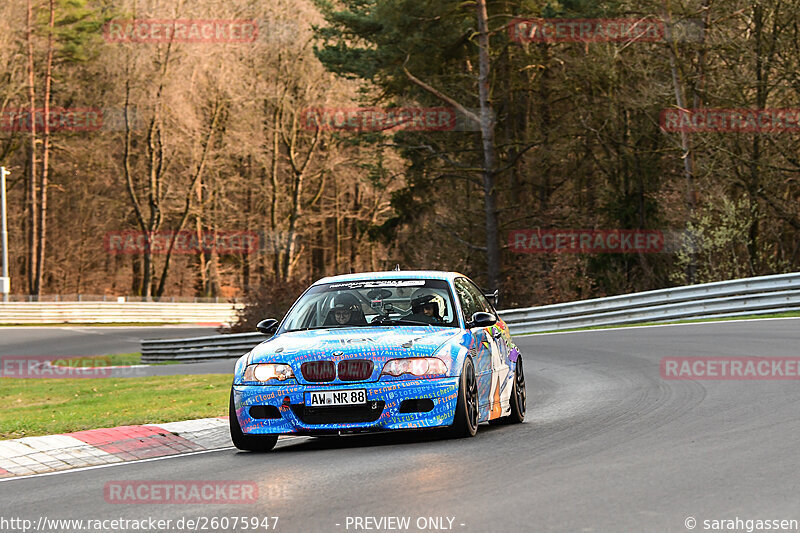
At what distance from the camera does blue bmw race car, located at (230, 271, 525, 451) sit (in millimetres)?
9375

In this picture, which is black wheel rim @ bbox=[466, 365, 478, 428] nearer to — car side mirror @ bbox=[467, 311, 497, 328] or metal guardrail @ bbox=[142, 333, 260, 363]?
car side mirror @ bbox=[467, 311, 497, 328]

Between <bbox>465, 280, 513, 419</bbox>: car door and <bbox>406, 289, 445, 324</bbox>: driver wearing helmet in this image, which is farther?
<bbox>465, 280, 513, 419</bbox>: car door

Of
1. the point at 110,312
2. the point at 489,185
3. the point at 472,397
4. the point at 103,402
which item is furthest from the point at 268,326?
the point at 110,312

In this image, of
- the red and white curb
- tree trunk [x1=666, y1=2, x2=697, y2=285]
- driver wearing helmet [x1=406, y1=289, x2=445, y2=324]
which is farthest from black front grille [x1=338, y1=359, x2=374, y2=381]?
tree trunk [x1=666, y1=2, x2=697, y2=285]

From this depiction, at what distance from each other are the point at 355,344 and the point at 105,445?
2765mm

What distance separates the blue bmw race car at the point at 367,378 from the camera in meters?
9.38

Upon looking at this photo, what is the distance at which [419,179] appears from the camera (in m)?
46.5

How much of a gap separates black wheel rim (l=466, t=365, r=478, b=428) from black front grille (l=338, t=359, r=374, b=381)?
94 cm

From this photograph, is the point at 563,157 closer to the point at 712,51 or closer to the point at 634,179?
the point at 634,179

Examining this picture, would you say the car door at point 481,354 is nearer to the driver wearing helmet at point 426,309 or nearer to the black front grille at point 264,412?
the driver wearing helmet at point 426,309

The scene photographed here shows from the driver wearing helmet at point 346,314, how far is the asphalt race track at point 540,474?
3.61ft

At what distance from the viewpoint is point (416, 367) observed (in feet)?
31.0

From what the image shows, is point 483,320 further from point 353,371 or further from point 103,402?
point 103,402

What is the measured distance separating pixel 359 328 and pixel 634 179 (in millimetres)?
30139
